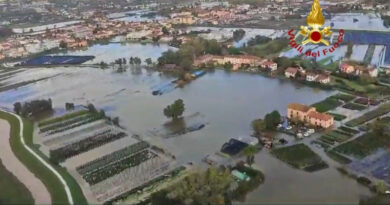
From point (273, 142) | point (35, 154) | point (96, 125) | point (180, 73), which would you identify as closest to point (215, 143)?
point (273, 142)

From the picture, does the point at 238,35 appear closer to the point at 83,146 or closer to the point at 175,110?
the point at 175,110

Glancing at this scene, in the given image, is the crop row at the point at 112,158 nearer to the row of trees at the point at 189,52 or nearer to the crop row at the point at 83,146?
the crop row at the point at 83,146

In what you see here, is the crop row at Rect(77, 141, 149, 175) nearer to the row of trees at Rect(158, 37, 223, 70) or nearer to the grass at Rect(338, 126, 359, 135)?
the grass at Rect(338, 126, 359, 135)

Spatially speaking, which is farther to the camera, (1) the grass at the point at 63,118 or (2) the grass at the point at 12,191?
(1) the grass at the point at 63,118

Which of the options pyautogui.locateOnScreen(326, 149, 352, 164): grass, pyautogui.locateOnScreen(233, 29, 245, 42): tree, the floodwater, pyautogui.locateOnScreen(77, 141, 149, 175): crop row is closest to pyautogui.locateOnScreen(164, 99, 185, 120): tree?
the floodwater

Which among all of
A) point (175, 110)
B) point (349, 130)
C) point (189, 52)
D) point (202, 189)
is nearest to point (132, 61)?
point (189, 52)

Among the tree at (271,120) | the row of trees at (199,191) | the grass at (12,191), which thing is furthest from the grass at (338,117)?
the grass at (12,191)

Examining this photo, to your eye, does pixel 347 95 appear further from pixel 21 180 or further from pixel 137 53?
pixel 137 53

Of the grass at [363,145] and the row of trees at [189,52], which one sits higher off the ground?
the row of trees at [189,52]
